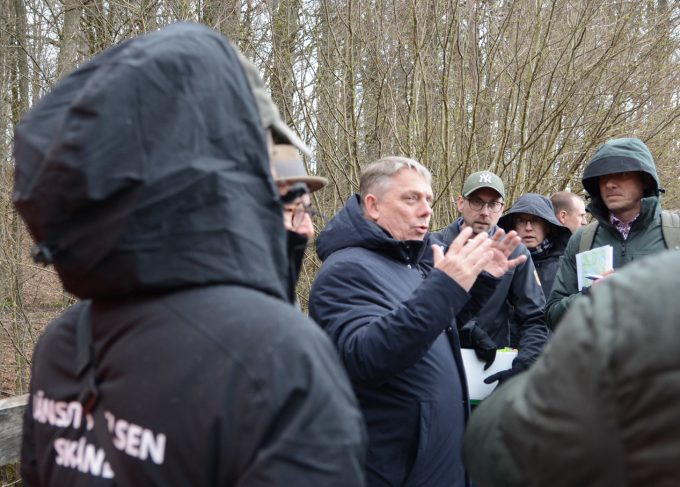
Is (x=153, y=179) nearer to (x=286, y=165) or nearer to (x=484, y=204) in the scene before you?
(x=286, y=165)

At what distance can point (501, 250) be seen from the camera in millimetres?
2752

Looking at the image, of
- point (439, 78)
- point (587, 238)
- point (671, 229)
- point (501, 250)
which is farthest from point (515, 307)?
point (439, 78)

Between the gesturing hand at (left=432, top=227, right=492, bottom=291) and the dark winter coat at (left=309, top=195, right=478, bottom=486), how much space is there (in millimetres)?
32

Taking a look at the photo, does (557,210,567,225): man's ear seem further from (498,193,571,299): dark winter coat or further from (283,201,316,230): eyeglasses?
(283,201,316,230): eyeglasses

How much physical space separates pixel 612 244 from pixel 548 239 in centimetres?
134

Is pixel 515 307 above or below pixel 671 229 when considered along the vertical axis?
below

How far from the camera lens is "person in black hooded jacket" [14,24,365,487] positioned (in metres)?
1.04

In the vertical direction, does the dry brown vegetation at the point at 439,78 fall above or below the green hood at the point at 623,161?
above

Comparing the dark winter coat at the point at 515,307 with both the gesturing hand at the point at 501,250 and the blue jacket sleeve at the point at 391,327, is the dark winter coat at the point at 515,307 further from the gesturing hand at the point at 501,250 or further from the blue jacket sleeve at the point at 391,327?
the blue jacket sleeve at the point at 391,327

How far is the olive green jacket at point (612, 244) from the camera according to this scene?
323 cm

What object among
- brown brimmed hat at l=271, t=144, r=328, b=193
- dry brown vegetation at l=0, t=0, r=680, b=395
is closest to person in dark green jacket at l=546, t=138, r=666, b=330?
brown brimmed hat at l=271, t=144, r=328, b=193

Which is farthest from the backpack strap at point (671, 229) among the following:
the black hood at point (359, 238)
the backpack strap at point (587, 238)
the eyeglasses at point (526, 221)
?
the eyeglasses at point (526, 221)

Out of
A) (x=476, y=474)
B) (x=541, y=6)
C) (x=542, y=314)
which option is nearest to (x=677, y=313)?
(x=476, y=474)

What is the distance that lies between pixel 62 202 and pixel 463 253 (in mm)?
1615
